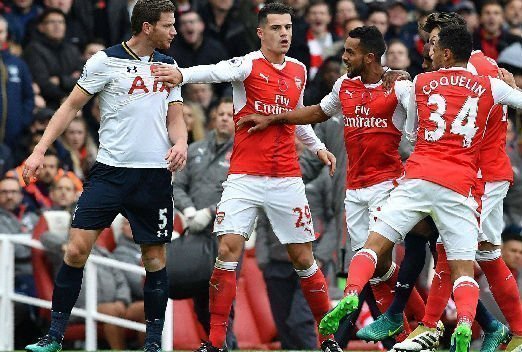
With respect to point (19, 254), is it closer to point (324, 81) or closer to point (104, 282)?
point (104, 282)

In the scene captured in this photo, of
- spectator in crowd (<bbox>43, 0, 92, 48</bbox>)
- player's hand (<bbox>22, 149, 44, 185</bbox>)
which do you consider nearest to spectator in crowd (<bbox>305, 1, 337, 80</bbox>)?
spectator in crowd (<bbox>43, 0, 92, 48</bbox>)

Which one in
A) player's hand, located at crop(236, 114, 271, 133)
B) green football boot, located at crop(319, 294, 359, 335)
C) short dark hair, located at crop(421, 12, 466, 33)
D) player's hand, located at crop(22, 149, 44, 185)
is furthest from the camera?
player's hand, located at crop(236, 114, 271, 133)

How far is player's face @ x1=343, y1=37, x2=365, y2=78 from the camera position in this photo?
12.7 metres

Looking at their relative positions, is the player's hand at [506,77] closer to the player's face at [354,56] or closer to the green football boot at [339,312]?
the player's face at [354,56]

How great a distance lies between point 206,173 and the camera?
50.6 feet

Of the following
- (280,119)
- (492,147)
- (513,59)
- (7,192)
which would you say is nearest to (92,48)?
(7,192)

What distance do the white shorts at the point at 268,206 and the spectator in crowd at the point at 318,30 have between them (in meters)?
6.85

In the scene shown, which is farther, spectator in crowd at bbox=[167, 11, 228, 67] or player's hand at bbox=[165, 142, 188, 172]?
spectator in crowd at bbox=[167, 11, 228, 67]

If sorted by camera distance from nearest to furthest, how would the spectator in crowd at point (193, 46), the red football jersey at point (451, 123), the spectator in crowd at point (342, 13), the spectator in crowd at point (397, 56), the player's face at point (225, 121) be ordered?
the red football jersey at point (451, 123), the player's face at point (225, 121), the spectator in crowd at point (397, 56), the spectator in crowd at point (193, 46), the spectator in crowd at point (342, 13)

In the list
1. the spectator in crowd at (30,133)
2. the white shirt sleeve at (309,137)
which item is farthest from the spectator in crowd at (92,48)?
the white shirt sleeve at (309,137)

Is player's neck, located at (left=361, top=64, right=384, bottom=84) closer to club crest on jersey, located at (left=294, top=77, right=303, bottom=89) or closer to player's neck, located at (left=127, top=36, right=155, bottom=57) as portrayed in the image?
club crest on jersey, located at (left=294, top=77, right=303, bottom=89)

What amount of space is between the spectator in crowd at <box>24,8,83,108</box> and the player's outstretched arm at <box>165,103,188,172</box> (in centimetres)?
587

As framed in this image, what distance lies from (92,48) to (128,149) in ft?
→ 21.1

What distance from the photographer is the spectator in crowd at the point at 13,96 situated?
687 inches
